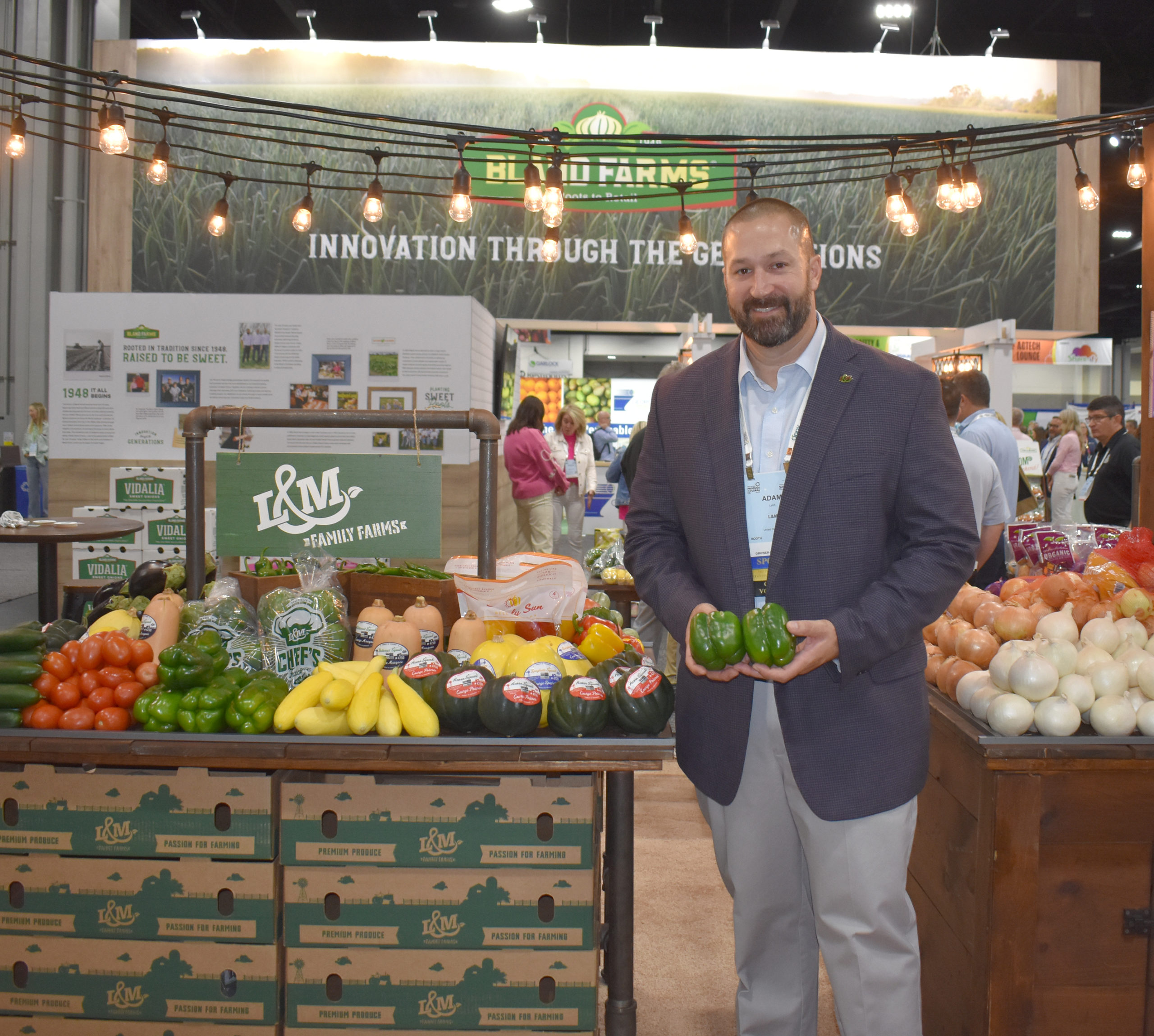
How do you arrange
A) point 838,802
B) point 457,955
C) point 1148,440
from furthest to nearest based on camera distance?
point 1148,440, point 457,955, point 838,802

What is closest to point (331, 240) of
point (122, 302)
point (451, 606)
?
point (122, 302)

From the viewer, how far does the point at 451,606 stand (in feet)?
9.69

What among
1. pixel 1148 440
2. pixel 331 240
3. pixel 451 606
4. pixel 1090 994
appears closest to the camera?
pixel 1090 994

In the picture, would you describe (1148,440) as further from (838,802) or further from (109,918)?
(109,918)

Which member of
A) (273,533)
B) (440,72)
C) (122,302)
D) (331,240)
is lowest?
(273,533)

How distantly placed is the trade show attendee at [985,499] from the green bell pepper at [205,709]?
2.64 metres

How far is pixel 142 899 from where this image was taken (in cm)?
210

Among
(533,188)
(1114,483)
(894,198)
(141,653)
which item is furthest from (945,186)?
(141,653)

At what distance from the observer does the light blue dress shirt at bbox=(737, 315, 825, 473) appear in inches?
79.4

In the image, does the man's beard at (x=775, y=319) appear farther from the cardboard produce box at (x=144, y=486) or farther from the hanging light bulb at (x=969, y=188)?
the cardboard produce box at (x=144, y=486)

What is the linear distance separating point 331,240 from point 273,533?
28.5ft

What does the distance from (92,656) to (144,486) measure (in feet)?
20.1

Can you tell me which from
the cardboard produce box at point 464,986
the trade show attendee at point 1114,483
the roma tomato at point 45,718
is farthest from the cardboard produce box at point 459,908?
the trade show attendee at point 1114,483

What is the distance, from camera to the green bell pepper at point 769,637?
1729 millimetres
